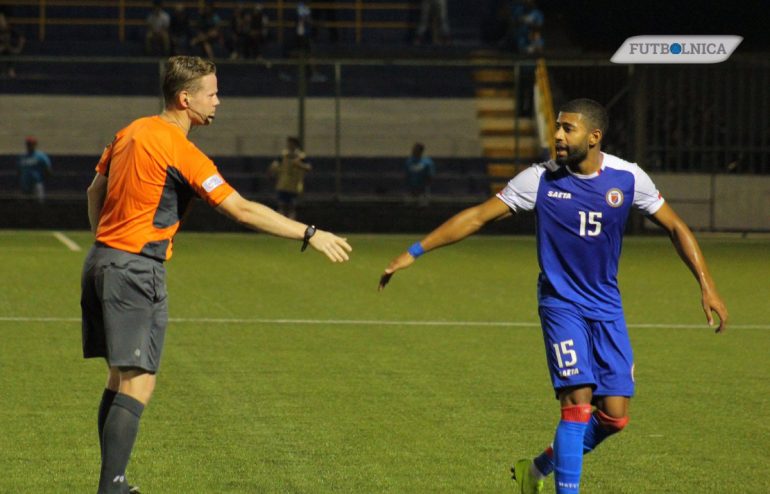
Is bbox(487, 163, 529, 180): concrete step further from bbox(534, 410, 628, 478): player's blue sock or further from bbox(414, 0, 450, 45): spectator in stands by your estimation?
bbox(534, 410, 628, 478): player's blue sock

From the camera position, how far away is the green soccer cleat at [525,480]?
6.98 meters

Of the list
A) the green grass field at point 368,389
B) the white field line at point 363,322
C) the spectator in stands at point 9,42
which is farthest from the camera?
the spectator in stands at point 9,42

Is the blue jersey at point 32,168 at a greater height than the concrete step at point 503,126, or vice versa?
the concrete step at point 503,126

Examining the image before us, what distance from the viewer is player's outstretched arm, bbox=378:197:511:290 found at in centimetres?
689

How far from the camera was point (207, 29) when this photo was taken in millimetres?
36438

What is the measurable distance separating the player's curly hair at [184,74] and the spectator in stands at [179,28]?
30.2 metres

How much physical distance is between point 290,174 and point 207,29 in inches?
408

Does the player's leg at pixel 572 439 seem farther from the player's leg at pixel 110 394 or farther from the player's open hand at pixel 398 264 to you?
the player's leg at pixel 110 394

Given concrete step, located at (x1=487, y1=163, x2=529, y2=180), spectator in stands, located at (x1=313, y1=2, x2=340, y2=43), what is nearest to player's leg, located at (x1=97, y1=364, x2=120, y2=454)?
concrete step, located at (x1=487, y1=163, x2=529, y2=180)

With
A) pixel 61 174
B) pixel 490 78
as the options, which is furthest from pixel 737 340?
pixel 490 78

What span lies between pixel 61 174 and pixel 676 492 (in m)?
24.1

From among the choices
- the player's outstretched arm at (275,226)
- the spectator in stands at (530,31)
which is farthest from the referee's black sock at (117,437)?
the spectator in stands at (530,31)
